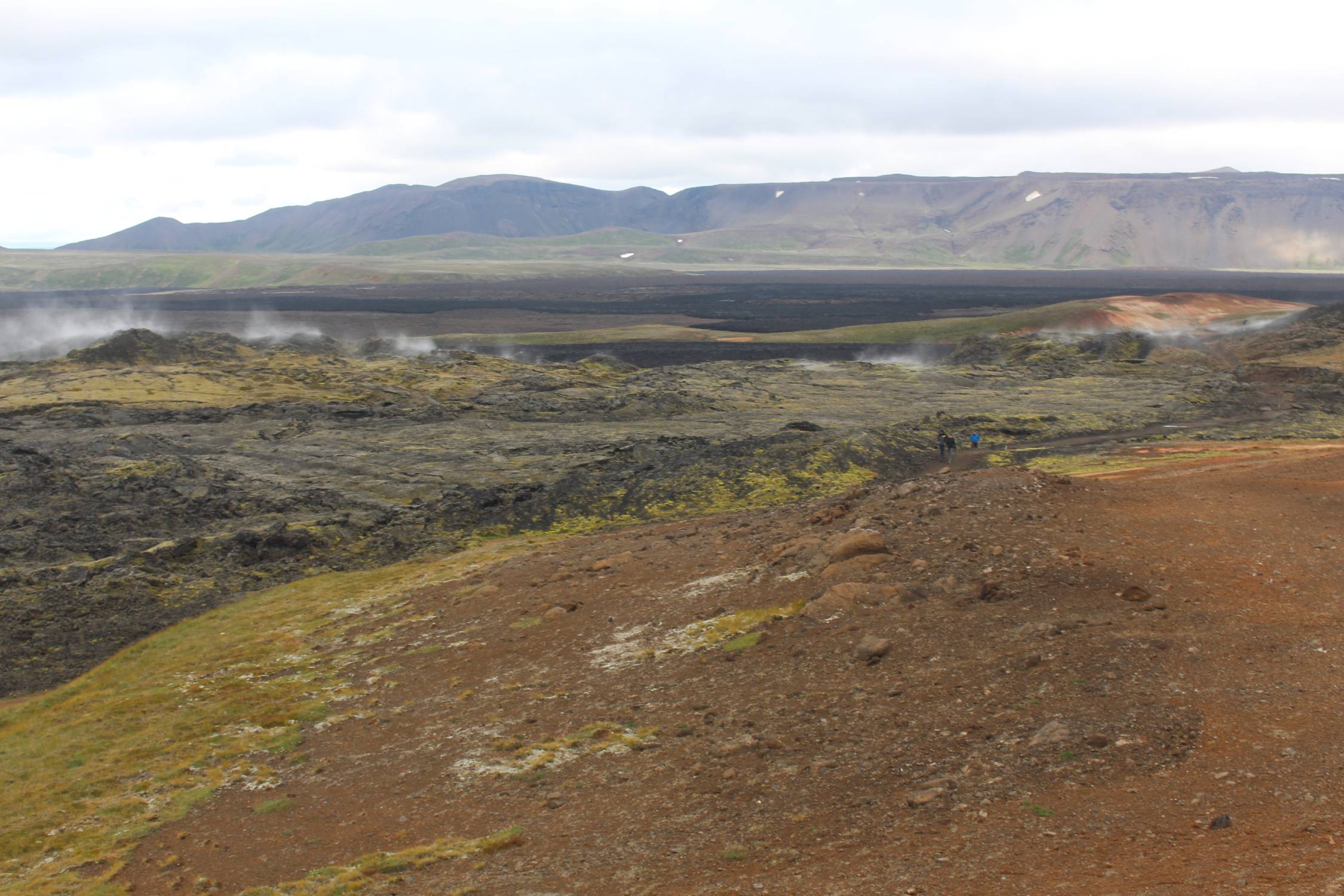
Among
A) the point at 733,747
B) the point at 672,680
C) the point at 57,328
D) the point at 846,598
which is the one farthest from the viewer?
the point at 57,328

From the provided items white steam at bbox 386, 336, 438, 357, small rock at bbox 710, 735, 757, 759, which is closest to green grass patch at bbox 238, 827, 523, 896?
small rock at bbox 710, 735, 757, 759

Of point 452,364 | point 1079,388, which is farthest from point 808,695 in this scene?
point 452,364

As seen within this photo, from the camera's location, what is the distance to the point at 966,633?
69.7 feet

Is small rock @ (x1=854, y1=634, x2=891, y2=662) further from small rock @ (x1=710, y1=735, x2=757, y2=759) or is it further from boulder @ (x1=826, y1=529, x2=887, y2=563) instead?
boulder @ (x1=826, y1=529, x2=887, y2=563)

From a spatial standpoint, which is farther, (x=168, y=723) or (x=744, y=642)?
(x=168, y=723)

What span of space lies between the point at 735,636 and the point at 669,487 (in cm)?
2614

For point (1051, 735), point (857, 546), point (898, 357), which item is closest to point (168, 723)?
point (857, 546)

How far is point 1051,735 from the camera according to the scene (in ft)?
54.9

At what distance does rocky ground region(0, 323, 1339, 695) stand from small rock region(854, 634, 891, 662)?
2390cm

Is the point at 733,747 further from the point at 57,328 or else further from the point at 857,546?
the point at 57,328

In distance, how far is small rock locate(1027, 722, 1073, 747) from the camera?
16.6 meters

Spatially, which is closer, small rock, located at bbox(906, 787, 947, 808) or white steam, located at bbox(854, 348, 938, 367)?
small rock, located at bbox(906, 787, 947, 808)

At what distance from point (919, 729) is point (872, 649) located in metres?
3.29

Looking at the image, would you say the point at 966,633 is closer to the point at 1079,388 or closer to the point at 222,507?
the point at 222,507
